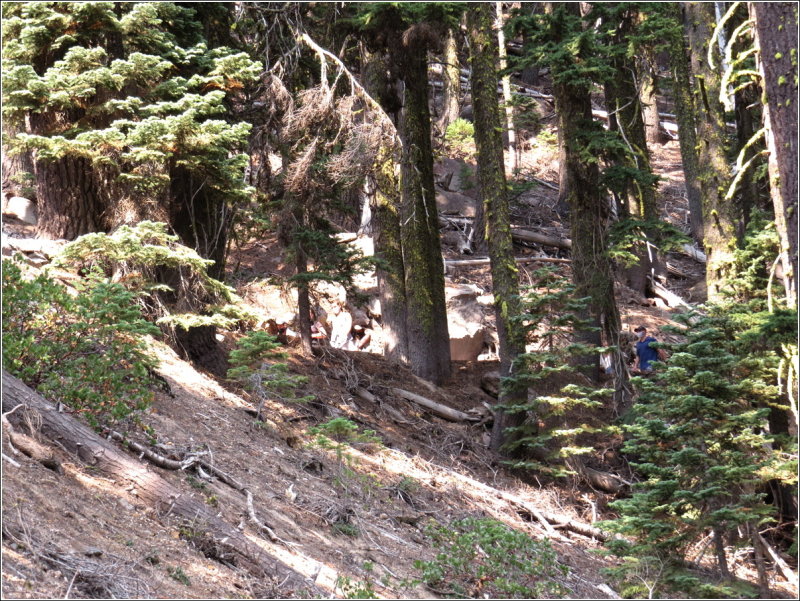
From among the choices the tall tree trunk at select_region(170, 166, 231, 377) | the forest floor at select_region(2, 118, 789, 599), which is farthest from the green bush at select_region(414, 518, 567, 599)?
the tall tree trunk at select_region(170, 166, 231, 377)

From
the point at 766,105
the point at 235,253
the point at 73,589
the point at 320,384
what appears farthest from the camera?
the point at 235,253

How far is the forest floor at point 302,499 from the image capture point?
6000mm

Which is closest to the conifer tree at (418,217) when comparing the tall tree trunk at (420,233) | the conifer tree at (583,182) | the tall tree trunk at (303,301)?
the tall tree trunk at (420,233)

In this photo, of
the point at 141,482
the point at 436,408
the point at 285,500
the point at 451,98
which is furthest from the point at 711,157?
the point at 451,98

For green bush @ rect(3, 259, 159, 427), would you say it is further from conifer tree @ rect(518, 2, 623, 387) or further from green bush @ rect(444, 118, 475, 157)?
green bush @ rect(444, 118, 475, 157)

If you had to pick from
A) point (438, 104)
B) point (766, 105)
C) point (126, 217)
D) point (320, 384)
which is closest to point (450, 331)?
point (320, 384)

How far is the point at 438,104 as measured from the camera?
28969 millimetres

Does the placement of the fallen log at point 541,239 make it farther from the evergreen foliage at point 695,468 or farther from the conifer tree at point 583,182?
the evergreen foliage at point 695,468

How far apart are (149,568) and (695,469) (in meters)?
5.33

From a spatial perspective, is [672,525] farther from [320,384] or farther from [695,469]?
[320,384]

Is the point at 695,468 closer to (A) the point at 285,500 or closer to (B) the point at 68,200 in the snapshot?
(A) the point at 285,500

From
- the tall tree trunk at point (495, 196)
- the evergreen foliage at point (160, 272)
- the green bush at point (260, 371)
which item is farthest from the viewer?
the tall tree trunk at point (495, 196)

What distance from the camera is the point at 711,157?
12.1 m

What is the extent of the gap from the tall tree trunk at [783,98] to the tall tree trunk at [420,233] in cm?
833
